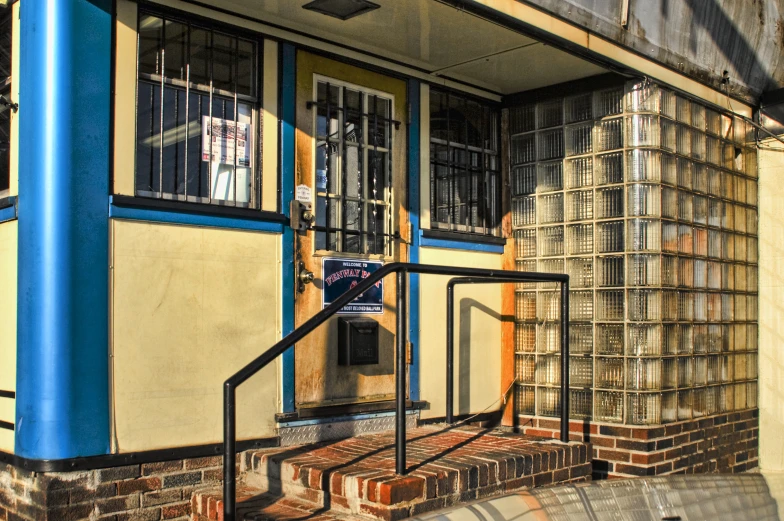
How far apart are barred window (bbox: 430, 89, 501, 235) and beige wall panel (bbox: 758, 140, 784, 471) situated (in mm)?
2389

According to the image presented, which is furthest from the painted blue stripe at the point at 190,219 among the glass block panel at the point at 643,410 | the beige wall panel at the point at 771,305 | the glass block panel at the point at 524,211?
the beige wall panel at the point at 771,305

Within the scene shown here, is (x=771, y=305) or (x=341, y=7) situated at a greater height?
(x=341, y=7)

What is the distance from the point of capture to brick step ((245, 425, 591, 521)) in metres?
4.23

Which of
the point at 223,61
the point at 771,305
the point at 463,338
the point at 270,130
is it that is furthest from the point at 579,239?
the point at 223,61

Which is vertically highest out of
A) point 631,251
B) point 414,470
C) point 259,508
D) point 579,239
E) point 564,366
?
point 579,239

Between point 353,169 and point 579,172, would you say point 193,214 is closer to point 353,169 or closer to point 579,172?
point 353,169

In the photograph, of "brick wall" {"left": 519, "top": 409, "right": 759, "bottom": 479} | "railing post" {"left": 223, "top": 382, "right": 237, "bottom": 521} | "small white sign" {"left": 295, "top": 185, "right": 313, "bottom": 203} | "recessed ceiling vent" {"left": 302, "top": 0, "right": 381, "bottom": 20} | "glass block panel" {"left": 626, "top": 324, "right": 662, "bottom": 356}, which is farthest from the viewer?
"glass block panel" {"left": 626, "top": 324, "right": 662, "bottom": 356}

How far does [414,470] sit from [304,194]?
1.93 meters

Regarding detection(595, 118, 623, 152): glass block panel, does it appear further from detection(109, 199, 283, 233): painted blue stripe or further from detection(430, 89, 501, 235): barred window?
detection(109, 199, 283, 233): painted blue stripe

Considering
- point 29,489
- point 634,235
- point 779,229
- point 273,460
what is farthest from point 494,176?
point 29,489

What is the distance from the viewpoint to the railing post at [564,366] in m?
5.53

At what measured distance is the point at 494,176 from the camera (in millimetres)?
6898

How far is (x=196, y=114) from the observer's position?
5.09 m

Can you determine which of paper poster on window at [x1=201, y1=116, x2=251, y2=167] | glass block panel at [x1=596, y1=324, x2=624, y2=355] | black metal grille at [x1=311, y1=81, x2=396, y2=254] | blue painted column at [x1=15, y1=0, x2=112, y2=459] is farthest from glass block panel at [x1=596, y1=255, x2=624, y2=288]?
blue painted column at [x1=15, y1=0, x2=112, y2=459]
